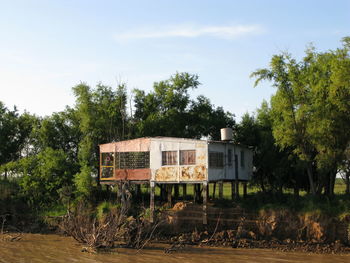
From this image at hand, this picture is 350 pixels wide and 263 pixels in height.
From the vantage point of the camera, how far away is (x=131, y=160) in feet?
107

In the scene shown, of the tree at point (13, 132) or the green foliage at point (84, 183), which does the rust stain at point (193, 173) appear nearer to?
the green foliage at point (84, 183)

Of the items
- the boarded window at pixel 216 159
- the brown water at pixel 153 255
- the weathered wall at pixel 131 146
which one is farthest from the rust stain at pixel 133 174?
the brown water at pixel 153 255

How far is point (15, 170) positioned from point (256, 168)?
2176cm

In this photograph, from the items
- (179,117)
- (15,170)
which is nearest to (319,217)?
(179,117)

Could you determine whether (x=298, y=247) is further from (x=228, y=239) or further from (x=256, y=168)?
(x=256, y=168)

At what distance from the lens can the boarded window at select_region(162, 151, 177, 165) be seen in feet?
100

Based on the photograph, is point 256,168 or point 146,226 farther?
point 256,168

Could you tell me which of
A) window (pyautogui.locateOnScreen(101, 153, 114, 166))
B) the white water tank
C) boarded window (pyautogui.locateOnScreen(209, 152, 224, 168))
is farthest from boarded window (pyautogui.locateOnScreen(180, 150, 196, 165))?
window (pyautogui.locateOnScreen(101, 153, 114, 166))

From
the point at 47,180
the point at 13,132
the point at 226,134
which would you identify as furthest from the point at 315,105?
the point at 13,132

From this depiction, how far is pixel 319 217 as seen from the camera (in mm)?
27406

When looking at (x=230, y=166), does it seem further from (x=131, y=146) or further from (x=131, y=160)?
(x=131, y=146)

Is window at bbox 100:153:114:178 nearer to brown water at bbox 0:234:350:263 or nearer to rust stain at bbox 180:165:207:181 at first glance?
rust stain at bbox 180:165:207:181

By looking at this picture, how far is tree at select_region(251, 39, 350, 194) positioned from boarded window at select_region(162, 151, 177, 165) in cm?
750

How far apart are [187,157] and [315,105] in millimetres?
9408
